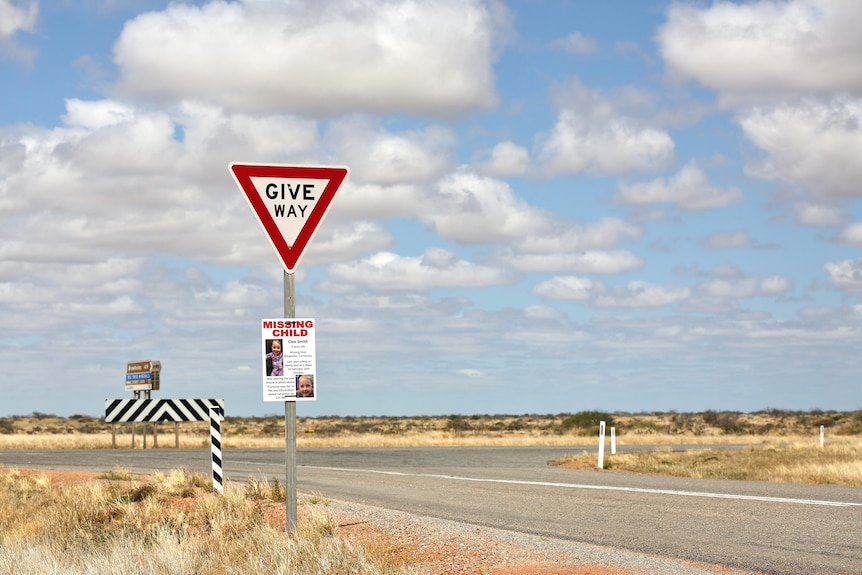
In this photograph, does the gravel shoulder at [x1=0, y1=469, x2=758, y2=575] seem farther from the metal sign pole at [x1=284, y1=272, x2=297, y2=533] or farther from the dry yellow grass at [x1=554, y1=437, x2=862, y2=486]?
the dry yellow grass at [x1=554, y1=437, x2=862, y2=486]

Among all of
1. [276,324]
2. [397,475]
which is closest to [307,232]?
[276,324]

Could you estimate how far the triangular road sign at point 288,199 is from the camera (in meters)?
8.22

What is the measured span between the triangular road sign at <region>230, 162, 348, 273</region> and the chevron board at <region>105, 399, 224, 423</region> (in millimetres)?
7637

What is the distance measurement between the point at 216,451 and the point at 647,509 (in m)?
6.14

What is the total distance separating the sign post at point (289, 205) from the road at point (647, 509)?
4.31m

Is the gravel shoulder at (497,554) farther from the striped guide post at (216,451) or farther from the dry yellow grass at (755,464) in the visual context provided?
the dry yellow grass at (755,464)

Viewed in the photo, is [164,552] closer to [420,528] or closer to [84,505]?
[420,528]

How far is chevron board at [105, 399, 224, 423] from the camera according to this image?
1527cm

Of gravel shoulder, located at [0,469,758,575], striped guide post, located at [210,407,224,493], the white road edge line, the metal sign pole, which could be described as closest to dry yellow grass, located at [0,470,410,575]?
striped guide post, located at [210,407,224,493]

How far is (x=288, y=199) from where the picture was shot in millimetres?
8305

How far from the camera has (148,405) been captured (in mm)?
15320


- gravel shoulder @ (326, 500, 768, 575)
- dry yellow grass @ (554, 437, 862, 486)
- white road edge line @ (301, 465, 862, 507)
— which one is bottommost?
dry yellow grass @ (554, 437, 862, 486)

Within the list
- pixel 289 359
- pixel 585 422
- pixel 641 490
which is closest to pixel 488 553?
pixel 289 359

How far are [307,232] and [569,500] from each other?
26.4 feet
